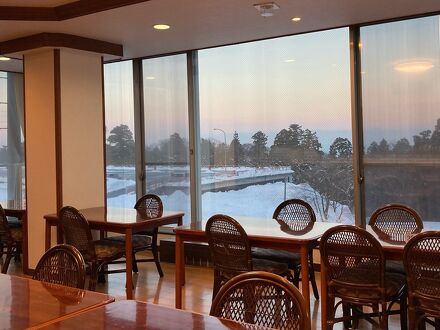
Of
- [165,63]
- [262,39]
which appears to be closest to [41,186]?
[165,63]

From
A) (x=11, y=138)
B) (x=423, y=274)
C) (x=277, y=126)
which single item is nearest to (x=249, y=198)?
(x=277, y=126)

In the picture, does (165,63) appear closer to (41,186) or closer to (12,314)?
(41,186)

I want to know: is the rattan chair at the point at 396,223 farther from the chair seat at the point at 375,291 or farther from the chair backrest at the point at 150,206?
the chair backrest at the point at 150,206

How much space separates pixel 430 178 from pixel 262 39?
7.39 feet

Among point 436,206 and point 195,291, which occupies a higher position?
point 436,206

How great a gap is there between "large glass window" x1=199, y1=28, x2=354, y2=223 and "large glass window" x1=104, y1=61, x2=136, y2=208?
1125mm

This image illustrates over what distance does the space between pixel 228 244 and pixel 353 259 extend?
2.92ft

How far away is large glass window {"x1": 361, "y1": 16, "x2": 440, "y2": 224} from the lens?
4.61 metres

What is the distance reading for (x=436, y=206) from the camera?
4633 millimetres

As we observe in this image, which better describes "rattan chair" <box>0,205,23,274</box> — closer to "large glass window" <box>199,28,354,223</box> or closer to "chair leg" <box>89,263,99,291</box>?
"chair leg" <box>89,263,99,291</box>

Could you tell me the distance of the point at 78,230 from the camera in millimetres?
4277

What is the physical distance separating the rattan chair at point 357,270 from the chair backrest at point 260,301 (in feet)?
3.98

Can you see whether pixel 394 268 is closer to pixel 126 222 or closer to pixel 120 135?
pixel 126 222

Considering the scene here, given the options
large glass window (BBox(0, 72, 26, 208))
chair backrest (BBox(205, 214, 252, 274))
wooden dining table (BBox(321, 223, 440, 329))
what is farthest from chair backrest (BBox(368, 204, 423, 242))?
large glass window (BBox(0, 72, 26, 208))
